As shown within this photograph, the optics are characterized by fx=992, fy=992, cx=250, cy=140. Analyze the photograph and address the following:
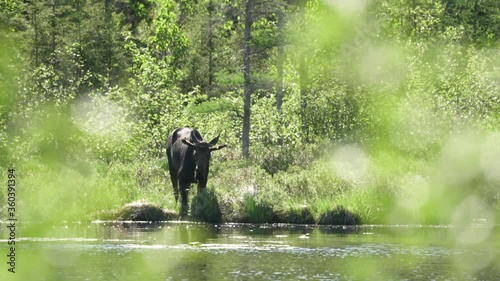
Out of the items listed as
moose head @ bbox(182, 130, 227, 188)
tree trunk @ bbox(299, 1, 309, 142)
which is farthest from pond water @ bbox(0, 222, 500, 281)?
tree trunk @ bbox(299, 1, 309, 142)

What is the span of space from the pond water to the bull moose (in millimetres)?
2839

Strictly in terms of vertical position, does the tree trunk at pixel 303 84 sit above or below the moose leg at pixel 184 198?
above

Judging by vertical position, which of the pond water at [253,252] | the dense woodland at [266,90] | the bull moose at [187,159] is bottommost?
the pond water at [253,252]

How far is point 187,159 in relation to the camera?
30156 mm

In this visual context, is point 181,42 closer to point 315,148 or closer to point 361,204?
point 315,148

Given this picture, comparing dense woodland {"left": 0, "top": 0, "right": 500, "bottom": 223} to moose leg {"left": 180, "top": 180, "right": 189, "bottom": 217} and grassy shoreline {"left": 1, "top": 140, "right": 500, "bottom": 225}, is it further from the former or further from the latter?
moose leg {"left": 180, "top": 180, "right": 189, "bottom": 217}

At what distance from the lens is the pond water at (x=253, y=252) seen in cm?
1702

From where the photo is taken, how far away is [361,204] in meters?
26.4

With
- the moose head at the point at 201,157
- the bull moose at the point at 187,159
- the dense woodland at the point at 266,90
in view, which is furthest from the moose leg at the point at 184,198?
the dense woodland at the point at 266,90

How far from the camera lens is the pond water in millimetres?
17016

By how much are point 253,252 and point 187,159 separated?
411 inches

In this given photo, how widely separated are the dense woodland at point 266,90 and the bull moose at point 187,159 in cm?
74

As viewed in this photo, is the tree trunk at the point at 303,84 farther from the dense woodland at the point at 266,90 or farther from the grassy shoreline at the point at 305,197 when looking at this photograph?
the grassy shoreline at the point at 305,197

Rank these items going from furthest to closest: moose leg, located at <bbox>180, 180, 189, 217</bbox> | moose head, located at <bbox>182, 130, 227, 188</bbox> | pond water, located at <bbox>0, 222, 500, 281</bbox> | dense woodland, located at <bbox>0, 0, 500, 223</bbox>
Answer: dense woodland, located at <bbox>0, 0, 500, 223</bbox>, moose head, located at <bbox>182, 130, 227, 188</bbox>, moose leg, located at <bbox>180, 180, 189, 217</bbox>, pond water, located at <bbox>0, 222, 500, 281</bbox>
